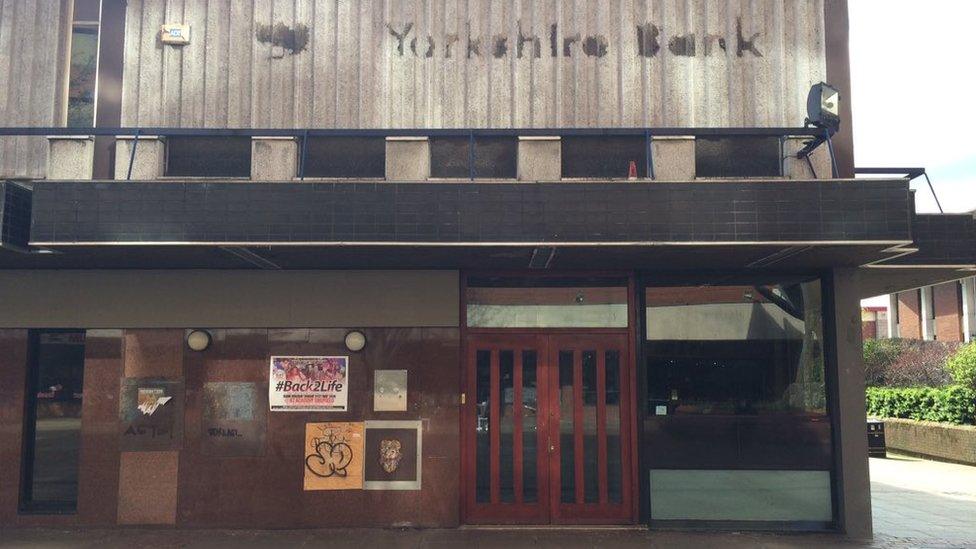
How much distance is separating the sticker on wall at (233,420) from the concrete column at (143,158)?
2.52m

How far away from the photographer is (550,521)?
8.62 meters

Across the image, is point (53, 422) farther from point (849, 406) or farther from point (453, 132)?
point (849, 406)

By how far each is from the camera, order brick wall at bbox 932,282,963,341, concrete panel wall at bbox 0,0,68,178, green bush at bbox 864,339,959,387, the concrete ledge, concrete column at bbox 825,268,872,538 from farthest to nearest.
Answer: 1. brick wall at bbox 932,282,963,341
2. green bush at bbox 864,339,959,387
3. the concrete ledge
4. concrete panel wall at bbox 0,0,68,178
5. concrete column at bbox 825,268,872,538

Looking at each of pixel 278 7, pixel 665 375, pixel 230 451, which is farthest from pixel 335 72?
pixel 665 375

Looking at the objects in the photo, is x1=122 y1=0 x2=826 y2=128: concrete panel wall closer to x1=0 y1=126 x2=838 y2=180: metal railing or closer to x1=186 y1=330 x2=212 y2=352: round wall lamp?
x1=0 y1=126 x2=838 y2=180: metal railing

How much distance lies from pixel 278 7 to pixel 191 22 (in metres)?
1.02

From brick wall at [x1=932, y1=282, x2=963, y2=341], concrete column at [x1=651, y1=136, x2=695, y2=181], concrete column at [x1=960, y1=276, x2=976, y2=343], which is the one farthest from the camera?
brick wall at [x1=932, y1=282, x2=963, y2=341]

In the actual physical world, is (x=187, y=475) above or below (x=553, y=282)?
below

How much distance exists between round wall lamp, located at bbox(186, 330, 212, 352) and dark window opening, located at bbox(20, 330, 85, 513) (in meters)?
1.41

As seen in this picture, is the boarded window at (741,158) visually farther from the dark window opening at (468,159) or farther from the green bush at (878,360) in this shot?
the green bush at (878,360)

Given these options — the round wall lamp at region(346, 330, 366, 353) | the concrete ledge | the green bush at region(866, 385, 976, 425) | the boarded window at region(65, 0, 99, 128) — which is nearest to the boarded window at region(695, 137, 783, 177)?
the round wall lamp at region(346, 330, 366, 353)

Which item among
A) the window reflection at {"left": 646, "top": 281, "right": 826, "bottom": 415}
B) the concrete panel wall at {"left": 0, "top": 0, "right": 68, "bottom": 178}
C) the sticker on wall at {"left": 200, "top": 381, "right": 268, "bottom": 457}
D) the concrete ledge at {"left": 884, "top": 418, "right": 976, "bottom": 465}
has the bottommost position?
the concrete ledge at {"left": 884, "top": 418, "right": 976, "bottom": 465}

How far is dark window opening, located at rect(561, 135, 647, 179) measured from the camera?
8.53m

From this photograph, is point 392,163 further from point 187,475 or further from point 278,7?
point 187,475
